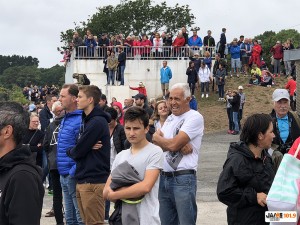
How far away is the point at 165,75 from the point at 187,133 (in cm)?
2703

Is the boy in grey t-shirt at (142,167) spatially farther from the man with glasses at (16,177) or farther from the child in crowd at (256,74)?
the child in crowd at (256,74)

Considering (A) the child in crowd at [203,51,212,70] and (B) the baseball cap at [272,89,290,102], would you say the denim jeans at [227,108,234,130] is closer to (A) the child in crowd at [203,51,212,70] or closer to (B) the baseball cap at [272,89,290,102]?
(A) the child in crowd at [203,51,212,70]

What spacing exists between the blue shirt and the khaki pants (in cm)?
207

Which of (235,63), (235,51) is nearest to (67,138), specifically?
(235,51)

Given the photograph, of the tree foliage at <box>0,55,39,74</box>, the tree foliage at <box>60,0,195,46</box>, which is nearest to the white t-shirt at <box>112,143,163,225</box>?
the tree foliage at <box>60,0,195,46</box>

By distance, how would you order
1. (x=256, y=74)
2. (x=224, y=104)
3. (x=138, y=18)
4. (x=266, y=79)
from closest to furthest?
1. (x=224, y=104)
2. (x=266, y=79)
3. (x=256, y=74)
4. (x=138, y=18)

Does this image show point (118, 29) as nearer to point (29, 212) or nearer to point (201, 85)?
point (201, 85)

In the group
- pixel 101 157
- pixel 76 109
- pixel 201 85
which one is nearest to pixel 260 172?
pixel 101 157

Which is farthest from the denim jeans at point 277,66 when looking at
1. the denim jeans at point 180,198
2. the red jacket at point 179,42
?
the denim jeans at point 180,198

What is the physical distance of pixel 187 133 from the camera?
7020mm

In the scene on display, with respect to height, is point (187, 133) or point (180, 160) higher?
point (187, 133)

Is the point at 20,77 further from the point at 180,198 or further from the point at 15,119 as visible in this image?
the point at 15,119

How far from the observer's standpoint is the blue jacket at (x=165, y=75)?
3378 cm

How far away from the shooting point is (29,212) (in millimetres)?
3947
